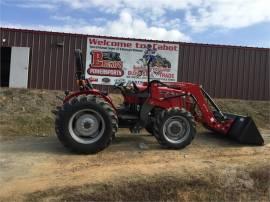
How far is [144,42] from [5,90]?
20.8 feet

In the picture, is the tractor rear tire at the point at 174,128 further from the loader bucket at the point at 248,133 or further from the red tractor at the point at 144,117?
the loader bucket at the point at 248,133

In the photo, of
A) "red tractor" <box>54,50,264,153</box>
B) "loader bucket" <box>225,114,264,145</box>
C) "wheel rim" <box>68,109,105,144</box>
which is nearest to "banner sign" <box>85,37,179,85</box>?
"red tractor" <box>54,50,264,153</box>

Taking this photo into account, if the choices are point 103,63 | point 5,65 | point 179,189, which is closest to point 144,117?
point 179,189

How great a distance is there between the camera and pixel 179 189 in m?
8.45

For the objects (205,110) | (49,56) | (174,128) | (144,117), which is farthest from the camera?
(49,56)

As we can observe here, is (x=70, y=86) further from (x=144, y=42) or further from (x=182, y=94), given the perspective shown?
(x=182, y=94)

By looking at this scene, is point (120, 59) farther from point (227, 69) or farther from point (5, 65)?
point (5, 65)

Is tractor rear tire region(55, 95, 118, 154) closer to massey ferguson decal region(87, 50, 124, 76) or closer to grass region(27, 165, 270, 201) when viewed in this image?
grass region(27, 165, 270, 201)

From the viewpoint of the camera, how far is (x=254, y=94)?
77.7ft

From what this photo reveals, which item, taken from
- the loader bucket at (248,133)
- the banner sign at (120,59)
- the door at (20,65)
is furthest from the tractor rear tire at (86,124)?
the door at (20,65)

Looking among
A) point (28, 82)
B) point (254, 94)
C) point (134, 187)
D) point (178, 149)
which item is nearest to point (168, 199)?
point (134, 187)

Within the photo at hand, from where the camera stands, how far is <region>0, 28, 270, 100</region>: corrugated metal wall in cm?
2198

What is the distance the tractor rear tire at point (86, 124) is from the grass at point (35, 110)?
4.64m

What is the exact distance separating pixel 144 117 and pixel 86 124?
1439mm
